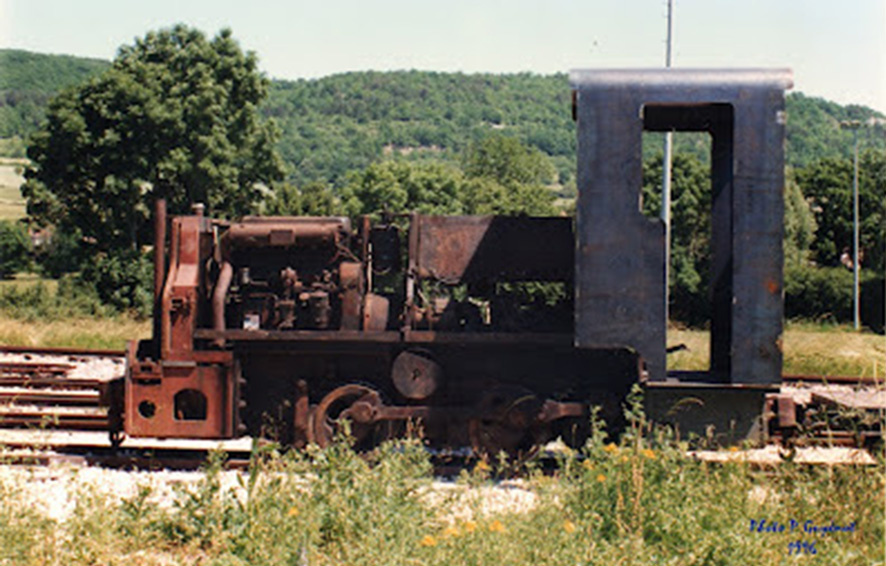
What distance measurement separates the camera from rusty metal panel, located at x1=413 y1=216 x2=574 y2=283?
10695 mm

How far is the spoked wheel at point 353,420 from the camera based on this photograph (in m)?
10.3

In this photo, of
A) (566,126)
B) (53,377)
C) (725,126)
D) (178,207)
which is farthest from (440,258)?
(566,126)

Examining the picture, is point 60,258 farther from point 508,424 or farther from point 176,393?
point 508,424

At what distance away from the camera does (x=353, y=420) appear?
1034cm

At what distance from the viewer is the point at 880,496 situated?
745cm

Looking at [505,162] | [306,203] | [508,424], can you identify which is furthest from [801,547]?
[505,162]

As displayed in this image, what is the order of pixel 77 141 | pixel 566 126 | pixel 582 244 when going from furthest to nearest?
pixel 566 126, pixel 77 141, pixel 582 244

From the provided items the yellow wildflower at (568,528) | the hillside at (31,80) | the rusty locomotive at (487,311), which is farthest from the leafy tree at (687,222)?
the hillside at (31,80)

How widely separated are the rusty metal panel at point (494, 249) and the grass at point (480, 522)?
276 cm

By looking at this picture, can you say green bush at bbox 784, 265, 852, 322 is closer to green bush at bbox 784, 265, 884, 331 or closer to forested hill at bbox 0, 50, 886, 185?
green bush at bbox 784, 265, 884, 331

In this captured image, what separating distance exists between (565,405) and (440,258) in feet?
6.25

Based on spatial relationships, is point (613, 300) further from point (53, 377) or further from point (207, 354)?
point (53, 377)

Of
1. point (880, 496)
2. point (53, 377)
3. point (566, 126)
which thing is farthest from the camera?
point (566, 126)
